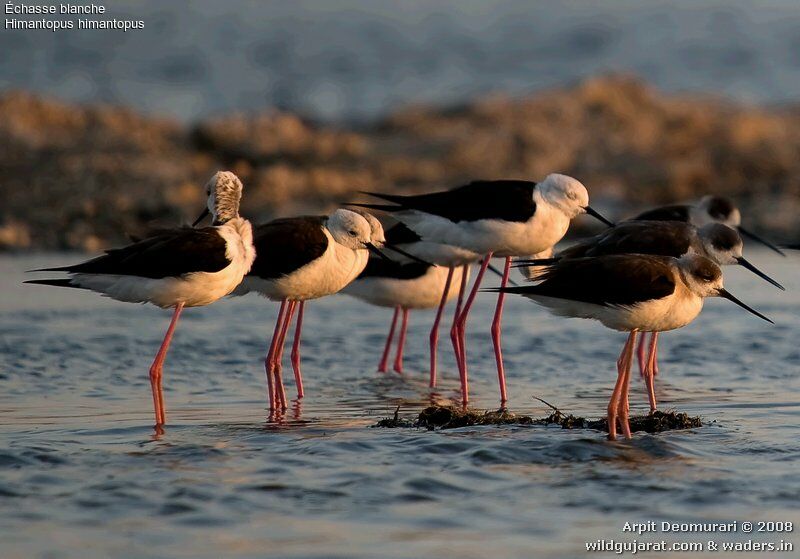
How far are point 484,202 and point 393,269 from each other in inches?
66.5

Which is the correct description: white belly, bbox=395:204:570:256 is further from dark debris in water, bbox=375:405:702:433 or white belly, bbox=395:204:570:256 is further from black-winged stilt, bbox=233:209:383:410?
dark debris in water, bbox=375:405:702:433

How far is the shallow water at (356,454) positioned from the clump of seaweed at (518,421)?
5.7 inches

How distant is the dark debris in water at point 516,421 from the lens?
724 centimetres

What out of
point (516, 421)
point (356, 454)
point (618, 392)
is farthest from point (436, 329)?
point (356, 454)

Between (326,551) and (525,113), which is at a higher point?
(525,113)

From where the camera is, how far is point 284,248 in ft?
27.8

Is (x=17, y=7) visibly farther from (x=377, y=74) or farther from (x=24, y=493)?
(x=24, y=493)

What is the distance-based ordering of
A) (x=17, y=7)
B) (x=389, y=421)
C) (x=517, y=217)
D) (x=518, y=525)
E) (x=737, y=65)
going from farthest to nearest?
(x=737, y=65) → (x=17, y=7) → (x=517, y=217) → (x=389, y=421) → (x=518, y=525)

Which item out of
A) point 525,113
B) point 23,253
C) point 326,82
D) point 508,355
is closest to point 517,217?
point 508,355

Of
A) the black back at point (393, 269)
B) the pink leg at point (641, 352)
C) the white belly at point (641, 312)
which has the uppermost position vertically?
the black back at point (393, 269)

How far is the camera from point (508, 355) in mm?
10102

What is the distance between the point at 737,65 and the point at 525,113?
1989cm

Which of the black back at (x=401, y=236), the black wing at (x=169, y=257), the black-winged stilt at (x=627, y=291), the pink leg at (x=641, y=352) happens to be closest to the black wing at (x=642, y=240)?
the black-winged stilt at (x=627, y=291)

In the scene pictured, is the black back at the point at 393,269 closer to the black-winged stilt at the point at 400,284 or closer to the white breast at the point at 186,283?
the black-winged stilt at the point at 400,284
